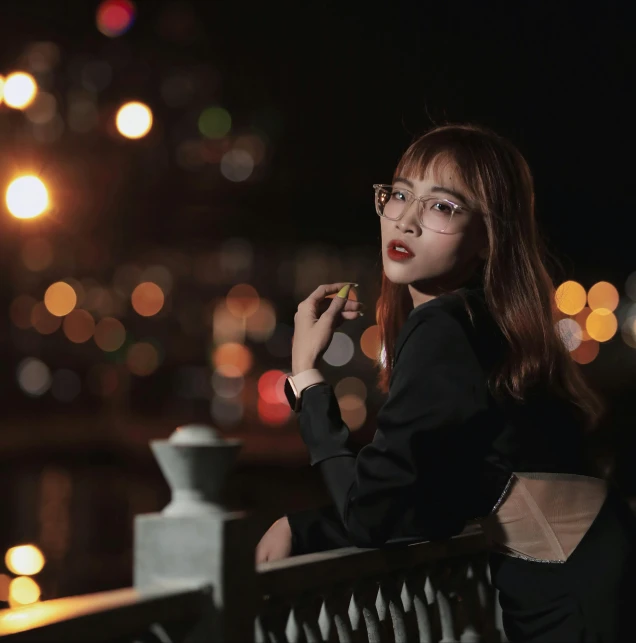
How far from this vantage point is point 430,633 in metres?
4.21

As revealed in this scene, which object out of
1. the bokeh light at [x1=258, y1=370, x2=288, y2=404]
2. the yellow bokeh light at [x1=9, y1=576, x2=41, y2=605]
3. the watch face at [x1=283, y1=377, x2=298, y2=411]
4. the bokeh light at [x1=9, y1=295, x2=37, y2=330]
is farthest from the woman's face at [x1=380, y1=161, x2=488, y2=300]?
the bokeh light at [x1=9, y1=295, x2=37, y2=330]

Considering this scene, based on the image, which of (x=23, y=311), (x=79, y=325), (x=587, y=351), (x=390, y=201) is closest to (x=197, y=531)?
(x=390, y=201)

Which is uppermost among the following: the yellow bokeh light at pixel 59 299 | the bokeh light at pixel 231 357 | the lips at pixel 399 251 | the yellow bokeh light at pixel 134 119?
the yellow bokeh light at pixel 59 299

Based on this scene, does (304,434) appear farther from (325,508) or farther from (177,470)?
(177,470)

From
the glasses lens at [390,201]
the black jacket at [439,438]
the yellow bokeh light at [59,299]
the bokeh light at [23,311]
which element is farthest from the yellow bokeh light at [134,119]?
the yellow bokeh light at [59,299]

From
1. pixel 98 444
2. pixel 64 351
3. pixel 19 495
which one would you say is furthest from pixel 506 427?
pixel 64 351

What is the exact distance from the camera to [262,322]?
320ft

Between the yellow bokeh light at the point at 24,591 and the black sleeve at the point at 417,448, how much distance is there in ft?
26.1

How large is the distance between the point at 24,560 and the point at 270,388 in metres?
22.6

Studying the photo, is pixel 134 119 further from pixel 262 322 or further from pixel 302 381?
pixel 262 322

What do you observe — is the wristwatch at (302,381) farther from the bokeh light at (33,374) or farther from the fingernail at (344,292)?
the bokeh light at (33,374)

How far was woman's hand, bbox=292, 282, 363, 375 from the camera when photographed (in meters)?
3.90

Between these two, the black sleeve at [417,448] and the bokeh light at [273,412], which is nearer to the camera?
the black sleeve at [417,448]

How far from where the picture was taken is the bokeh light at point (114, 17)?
1748cm
